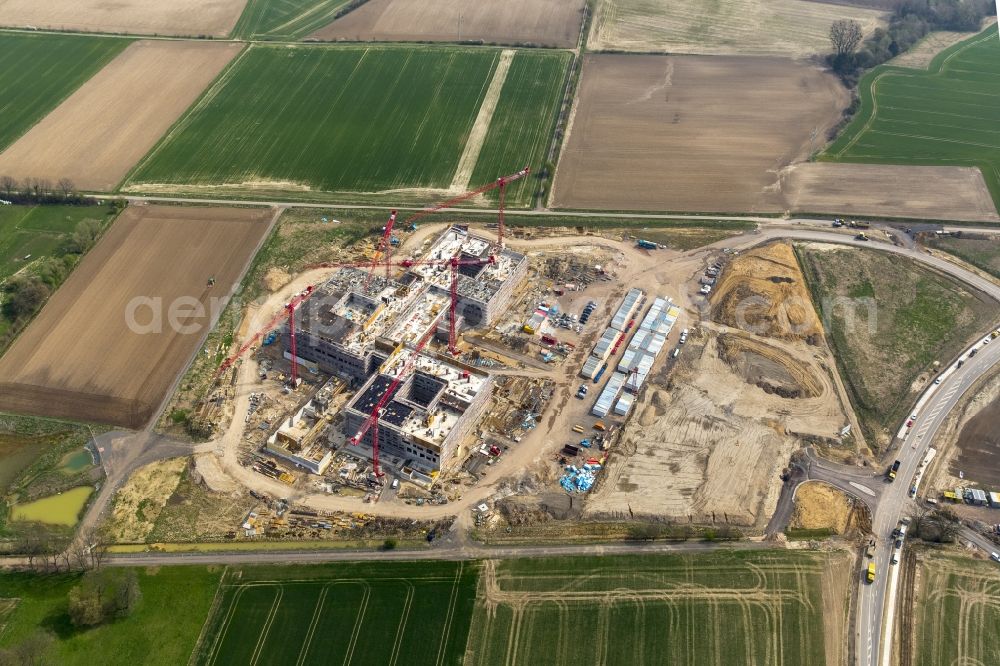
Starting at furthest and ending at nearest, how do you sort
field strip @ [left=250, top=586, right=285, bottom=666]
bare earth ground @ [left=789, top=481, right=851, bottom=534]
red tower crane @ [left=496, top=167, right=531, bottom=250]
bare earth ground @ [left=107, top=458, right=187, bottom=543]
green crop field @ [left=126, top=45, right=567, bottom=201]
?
green crop field @ [left=126, top=45, right=567, bottom=201] < red tower crane @ [left=496, top=167, right=531, bottom=250] < bare earth ground @ [left=789, top=481, right=851, bottom=534] < bare earth ground @ [left=107, top=458, right=187, bottom=543] < field strip @ [left=250, top=586, right=285, bottom=666]

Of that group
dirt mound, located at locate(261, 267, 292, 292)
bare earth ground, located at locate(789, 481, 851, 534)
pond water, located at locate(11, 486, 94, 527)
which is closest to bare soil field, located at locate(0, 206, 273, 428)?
dirt mound, located at locate(261, 267, 292, 292)

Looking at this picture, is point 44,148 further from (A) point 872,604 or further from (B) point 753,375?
(A) point 872,604

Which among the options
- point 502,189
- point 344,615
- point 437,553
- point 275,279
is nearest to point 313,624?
point 344,615

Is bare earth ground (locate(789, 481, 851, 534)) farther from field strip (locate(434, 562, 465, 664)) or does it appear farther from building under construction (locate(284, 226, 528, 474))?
building under construction (locate(284, 226, 528, 474))

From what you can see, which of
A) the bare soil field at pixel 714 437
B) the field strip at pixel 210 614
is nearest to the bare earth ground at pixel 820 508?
the bare soil field at pixel 714 437

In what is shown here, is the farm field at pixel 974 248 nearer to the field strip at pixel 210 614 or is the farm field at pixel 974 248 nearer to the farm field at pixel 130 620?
the field strip at pixel 210 614

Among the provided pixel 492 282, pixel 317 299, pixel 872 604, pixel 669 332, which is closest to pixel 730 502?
pixel 872 604
